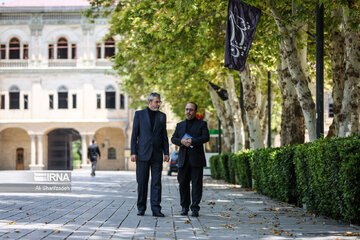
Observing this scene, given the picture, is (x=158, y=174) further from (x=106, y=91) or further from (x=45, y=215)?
(x=106, y=91)

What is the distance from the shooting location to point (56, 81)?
62688 mm

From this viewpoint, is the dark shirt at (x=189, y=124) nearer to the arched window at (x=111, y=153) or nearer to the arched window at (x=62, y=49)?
the arched window at (x=62, y=49)

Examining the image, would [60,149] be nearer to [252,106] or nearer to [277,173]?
[252,106]

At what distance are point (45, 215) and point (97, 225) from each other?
1.86 metres

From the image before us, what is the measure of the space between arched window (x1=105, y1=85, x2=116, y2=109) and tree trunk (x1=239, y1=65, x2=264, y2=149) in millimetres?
39498

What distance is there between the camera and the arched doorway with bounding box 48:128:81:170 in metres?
62.4

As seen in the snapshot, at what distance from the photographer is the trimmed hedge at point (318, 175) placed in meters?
9.18

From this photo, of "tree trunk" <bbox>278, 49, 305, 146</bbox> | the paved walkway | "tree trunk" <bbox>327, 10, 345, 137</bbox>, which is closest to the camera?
the paved walkway

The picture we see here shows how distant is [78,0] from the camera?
66000mm

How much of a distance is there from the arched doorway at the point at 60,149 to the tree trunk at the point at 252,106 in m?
39.3

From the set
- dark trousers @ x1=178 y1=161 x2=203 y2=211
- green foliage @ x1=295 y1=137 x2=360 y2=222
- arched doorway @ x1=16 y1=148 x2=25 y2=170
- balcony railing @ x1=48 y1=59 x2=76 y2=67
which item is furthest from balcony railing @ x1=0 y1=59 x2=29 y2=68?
dark trousers @ x1=178 y1=161 x2=203 y2=211

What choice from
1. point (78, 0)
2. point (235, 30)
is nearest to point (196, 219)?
point (235, 30)

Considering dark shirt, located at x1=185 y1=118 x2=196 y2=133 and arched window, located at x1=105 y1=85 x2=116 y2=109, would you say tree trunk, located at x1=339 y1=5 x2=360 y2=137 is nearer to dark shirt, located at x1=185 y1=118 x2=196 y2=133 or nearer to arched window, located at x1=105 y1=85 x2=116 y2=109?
→ dark shirt, located at x1=185 y1=118 x2=196 y2=133

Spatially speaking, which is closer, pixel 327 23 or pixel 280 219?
pixel 280 219
